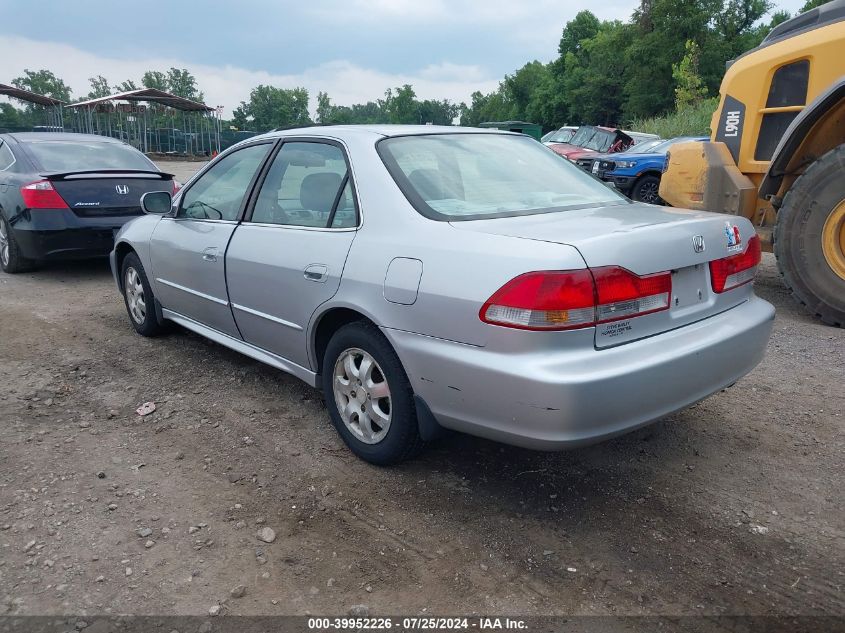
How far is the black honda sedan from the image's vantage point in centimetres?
716

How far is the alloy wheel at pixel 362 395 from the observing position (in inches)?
125

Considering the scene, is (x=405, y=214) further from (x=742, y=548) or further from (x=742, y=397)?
(x=742, y=397)

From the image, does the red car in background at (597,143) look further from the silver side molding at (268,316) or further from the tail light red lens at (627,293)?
the tail light red lens at (627,293)

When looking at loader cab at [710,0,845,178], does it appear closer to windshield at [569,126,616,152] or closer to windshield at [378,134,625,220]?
windshield at [378,134,625,220]

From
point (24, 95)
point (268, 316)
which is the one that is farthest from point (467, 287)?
point (24, 95)

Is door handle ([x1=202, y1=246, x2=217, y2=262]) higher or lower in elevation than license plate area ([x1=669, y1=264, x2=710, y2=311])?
lower

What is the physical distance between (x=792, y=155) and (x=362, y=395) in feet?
14.2

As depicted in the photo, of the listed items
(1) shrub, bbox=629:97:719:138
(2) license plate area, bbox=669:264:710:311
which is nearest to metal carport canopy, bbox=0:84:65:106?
(1) shrub, bbox=629:97:719:138

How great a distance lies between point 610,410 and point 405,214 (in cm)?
122

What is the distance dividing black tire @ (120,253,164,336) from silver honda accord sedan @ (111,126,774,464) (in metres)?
1.08

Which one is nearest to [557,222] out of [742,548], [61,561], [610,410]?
[610,410]

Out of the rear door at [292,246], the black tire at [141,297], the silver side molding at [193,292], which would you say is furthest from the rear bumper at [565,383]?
the black tire at [141,297]

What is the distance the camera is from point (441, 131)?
3.75 metres

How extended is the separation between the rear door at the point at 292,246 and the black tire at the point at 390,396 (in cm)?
22
